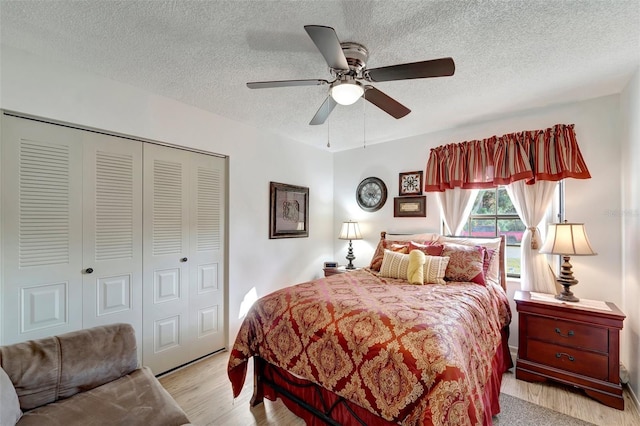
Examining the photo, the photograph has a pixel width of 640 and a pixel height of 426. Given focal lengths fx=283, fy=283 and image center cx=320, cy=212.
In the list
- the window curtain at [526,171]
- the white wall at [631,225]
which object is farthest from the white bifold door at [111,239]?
the white wall at [631,225]

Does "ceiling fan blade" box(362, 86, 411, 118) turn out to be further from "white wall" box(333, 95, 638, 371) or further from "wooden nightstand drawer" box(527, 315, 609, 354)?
"wooden nightstand drawer" box(527, 315, 609, 354)

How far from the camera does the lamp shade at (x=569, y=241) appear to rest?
7.36 ft

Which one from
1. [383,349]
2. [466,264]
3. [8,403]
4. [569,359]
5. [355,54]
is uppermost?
[355,54]

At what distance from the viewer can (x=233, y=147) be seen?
316 cm

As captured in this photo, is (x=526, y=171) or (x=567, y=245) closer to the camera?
(x=567, y=245)

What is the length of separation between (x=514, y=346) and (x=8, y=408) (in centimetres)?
381

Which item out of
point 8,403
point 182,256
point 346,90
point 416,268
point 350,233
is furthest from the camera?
point 350,233

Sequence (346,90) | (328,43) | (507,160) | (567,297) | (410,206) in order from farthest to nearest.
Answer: (410,206)
(507,160)
(567,297)
(346,90)
(328,43)

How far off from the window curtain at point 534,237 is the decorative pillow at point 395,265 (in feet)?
3.95

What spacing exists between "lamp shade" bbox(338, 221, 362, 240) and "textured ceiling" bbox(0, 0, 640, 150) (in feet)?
6.25

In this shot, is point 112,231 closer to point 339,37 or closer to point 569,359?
point 339,37

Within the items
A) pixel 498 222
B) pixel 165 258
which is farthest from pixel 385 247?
pixel 165 258

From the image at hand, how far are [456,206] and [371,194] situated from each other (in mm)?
1202

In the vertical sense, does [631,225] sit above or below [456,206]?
below
